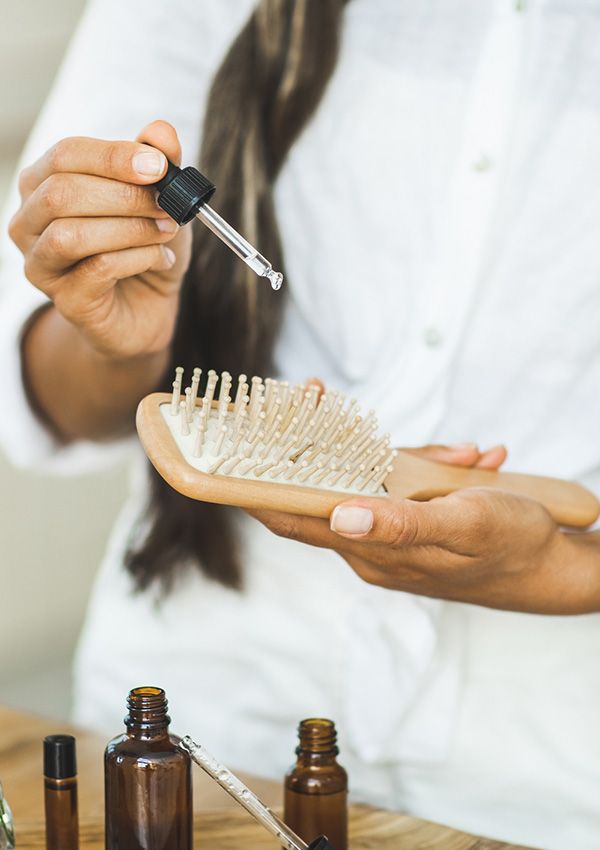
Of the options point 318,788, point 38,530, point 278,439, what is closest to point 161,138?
point 278,439

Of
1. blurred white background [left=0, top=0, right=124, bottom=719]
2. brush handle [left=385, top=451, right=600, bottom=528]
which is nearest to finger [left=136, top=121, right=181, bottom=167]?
brush handle [left=385, top=451, right=600, bottom=528]

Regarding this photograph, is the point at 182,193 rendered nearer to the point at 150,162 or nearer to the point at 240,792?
the point at 150,162

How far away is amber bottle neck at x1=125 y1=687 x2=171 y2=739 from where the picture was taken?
59 centimetres

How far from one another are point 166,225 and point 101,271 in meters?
0.05

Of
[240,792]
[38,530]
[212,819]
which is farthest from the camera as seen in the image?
[38,530]

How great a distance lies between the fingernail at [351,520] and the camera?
597 millimetres

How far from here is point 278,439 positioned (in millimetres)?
662

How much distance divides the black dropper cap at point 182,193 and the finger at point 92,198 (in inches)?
0.9

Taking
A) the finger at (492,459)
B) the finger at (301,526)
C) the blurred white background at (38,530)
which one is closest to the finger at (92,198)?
the finger at (301,526)

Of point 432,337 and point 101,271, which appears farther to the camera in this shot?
point 432,337

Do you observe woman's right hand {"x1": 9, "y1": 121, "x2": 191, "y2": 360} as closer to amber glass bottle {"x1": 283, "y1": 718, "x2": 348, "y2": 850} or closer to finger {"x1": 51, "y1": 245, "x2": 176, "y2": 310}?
finger {"x1": 51, "y1": 245, "x2": 176, "y2": 310}

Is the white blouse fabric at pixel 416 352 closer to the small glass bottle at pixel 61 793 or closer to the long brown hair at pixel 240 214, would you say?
the long brown hair at pixel 240 214

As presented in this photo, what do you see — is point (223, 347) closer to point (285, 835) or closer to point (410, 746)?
point (410, 746)

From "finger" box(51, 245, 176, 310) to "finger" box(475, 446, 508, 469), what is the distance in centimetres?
26
